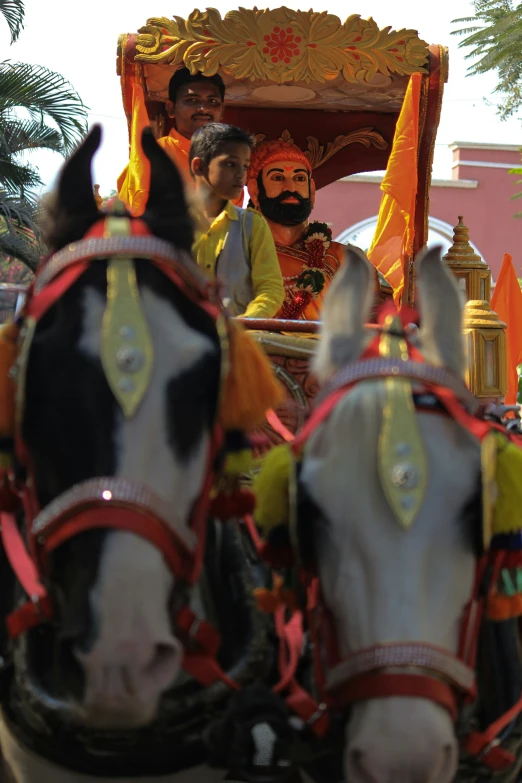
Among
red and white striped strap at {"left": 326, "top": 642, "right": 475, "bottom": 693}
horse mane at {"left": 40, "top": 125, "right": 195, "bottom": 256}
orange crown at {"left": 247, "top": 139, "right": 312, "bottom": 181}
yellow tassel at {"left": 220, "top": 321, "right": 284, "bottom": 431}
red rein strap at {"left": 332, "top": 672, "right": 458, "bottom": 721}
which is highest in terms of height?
orange crown at {"left": 247, "top": 139, "right": 312, "bottom": 181}

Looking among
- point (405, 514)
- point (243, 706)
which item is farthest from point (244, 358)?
point (243, 706)

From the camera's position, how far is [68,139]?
1459cm

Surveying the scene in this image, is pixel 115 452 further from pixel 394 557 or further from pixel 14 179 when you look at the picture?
pixel 14 179

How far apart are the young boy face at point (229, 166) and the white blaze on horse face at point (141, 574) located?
215cm

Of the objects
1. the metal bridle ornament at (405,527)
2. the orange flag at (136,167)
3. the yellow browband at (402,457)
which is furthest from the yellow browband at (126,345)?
the orange flag at (136,167)

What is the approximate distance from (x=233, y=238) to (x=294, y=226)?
206 centimetres

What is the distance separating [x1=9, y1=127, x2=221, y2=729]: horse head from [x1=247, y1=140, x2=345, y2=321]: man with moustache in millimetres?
3498

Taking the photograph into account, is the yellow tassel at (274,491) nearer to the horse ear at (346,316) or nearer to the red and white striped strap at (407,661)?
the horse ear at (346,316)

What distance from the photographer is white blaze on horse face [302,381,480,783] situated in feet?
6.40

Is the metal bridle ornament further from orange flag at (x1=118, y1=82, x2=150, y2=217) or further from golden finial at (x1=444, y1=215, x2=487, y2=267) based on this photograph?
golden finial at (x1=444, y1=215, x2=487, y2=267)

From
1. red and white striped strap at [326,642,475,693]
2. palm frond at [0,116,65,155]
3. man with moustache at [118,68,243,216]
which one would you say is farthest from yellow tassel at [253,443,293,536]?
palm frond at [0,116,65,155]

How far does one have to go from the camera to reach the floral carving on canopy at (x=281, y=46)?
5.46 meters

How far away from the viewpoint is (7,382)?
2279 mm

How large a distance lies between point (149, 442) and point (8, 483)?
0.54 metres
